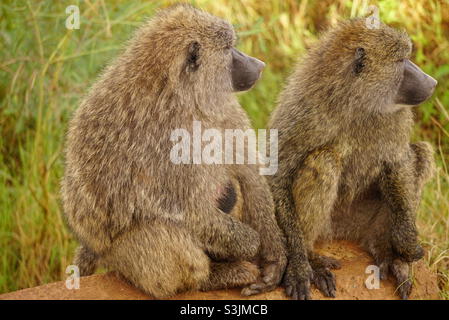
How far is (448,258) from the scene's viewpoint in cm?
404

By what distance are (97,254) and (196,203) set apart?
59 centimetres

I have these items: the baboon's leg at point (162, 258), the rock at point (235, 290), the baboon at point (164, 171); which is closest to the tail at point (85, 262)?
the rock at point (235, 290)

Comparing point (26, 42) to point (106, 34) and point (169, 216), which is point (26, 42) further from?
point (169, 216)

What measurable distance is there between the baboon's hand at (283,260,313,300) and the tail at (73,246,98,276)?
37.5 inches

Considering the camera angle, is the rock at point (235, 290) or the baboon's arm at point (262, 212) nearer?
the rock at point (235, 290)

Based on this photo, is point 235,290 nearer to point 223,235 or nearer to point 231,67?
point 223,235

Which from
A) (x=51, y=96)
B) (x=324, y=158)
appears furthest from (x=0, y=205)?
(x=324, y=158)

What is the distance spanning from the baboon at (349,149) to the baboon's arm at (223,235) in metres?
0.25

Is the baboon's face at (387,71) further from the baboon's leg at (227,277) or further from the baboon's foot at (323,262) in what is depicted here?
the baboon's leg at (227,277)

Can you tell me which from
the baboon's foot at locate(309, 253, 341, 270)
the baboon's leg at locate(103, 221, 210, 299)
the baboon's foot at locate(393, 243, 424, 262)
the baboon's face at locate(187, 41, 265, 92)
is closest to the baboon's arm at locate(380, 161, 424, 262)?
the baboon's foot at locate(393, 243, 424, 262)

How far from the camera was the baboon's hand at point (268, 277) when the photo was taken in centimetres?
326

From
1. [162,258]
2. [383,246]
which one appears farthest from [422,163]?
[162,258]

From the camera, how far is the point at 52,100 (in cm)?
487

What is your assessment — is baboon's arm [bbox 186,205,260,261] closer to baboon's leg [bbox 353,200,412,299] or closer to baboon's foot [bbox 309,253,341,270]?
baboon's foot [bbox 309,253,341,270]
